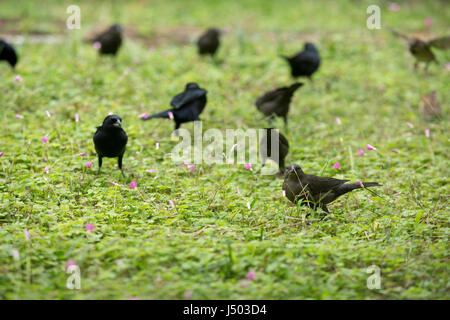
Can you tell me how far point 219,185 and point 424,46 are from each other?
5.43 m

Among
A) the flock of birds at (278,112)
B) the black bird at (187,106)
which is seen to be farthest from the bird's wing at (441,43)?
the black bird at (187,106)

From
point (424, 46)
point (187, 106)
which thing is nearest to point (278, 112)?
point (187, 106)

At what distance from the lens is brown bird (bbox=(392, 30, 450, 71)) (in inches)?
355

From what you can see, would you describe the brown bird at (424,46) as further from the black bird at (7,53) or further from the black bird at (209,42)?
the black bird at (7,53)

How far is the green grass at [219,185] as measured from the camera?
3889 mm

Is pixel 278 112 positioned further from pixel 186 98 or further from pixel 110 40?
pixel 110 40

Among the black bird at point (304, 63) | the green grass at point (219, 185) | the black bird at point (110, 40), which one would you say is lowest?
the green grass at point (219, 185)

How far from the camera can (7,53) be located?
8.67 meters

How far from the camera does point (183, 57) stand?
35.6 ft

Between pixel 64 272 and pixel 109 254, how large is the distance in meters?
0.37

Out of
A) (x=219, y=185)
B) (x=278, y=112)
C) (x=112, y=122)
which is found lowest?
(x=219, y=185)

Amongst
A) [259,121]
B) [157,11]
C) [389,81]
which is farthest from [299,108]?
[157,11]

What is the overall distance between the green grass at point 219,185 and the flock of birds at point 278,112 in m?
0.21

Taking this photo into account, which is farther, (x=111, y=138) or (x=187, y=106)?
(x=187, y=106)
